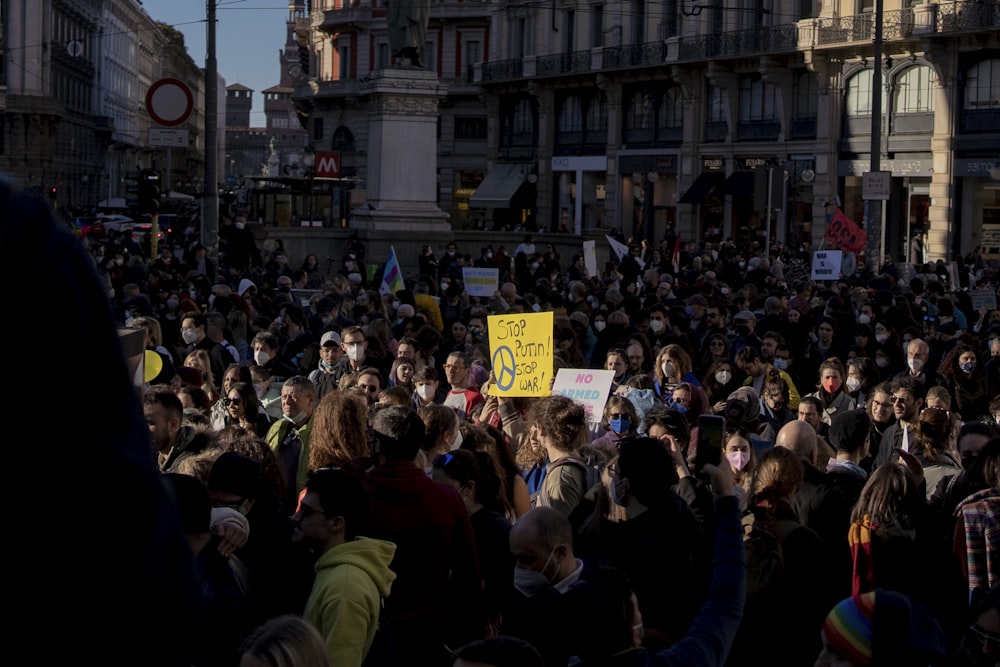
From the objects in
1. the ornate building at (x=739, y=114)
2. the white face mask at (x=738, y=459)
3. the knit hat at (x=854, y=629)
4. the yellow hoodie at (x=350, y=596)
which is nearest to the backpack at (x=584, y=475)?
the white face mask at (x=738, y=459)

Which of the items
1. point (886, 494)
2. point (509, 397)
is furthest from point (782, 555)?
point (509, 397)

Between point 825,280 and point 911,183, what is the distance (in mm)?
21843

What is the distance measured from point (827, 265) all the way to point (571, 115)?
127 feet

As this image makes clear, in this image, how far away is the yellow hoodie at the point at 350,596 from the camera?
14.7 ft

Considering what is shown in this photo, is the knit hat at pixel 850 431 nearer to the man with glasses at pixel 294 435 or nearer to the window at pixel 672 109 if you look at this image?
the man with glasses at pixel 294 435

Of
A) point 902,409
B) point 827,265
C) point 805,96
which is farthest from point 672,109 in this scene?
point 902,409

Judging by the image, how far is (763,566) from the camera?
Result: 5.59 m

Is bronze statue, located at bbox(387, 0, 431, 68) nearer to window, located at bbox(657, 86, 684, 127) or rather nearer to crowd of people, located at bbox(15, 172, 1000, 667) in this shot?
crowd of people, located at bbox(15, 172, 1000, 667)

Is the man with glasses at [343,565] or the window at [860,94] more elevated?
the window at [860,94]

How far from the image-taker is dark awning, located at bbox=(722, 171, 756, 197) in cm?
4834

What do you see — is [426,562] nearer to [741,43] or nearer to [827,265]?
[827,265]

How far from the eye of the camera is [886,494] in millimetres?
5938

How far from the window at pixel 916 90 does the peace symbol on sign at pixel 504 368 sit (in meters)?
35.5

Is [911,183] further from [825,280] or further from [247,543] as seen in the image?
[247,543]
